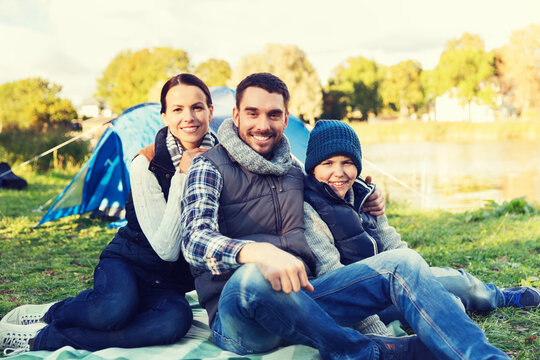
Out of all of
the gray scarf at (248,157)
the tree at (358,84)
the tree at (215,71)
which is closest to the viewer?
the gray scarf at (248,157)

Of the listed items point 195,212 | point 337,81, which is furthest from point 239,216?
point 337,81

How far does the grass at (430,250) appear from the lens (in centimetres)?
270

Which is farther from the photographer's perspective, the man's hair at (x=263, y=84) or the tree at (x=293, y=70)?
the tree at (x=293, y=70)

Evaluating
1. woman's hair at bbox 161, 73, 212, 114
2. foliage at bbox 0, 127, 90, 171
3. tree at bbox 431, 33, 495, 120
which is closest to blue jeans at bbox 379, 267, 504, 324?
woman's hair at bbox 161, 73, 212, 114

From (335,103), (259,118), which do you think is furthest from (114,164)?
(335,103)

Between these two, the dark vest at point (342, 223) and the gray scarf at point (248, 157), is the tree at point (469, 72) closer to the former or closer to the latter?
the dark vest at point (342, 223)

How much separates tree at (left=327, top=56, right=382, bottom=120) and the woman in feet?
169

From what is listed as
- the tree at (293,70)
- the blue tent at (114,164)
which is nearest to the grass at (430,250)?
the blue tent at (114,164)

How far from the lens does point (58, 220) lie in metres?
6.43

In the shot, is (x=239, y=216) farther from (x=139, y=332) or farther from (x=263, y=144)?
(x=139, y=332)

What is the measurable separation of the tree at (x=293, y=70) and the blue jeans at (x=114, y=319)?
35.2 metres

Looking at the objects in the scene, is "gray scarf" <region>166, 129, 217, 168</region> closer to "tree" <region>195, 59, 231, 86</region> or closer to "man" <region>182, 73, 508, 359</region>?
"man" <region>182, 73, 508, 359</region>

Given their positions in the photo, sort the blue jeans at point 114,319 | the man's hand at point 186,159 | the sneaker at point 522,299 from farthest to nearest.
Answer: the sneaker at point 522,299 < the man's hand at point 186,159 < the blue jeans at point 114,319

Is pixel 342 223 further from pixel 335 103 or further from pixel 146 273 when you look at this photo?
pixel 335 103
